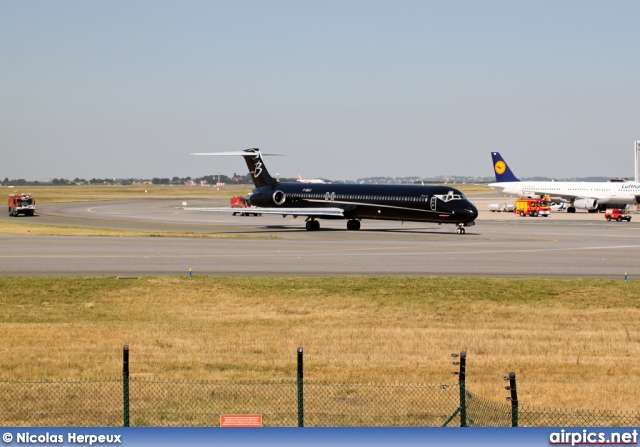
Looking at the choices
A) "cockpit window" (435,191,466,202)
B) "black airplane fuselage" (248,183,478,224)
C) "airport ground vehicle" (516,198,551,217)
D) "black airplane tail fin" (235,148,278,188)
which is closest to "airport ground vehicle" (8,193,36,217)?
"black airplane tail fin" (235,148,278,188)

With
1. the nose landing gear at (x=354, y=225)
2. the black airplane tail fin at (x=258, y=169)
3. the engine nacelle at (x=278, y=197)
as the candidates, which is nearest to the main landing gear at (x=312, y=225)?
the nose landing gear at (x=354, y=225)

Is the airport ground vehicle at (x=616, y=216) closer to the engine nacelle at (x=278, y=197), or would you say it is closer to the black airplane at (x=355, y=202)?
the black airplane at (x=355, y=202)

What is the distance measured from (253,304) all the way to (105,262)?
14.3 m

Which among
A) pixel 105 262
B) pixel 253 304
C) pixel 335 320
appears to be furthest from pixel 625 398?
pixel 105 262

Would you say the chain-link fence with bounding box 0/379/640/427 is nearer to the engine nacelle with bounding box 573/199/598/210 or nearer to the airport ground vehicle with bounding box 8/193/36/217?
the airport ground vehicle with bounding box 8/193/36/217

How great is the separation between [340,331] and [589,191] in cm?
8525

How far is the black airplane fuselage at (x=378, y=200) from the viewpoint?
58844mm

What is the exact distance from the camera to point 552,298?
29.3 meters

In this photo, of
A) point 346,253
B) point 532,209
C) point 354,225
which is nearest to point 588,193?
point 532,209

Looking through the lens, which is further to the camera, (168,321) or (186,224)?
(186,224)

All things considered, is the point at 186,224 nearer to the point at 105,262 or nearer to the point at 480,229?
the point at 480,229

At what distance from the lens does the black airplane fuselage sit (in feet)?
193

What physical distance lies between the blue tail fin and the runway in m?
55.8

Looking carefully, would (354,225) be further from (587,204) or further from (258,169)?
(587,204)
